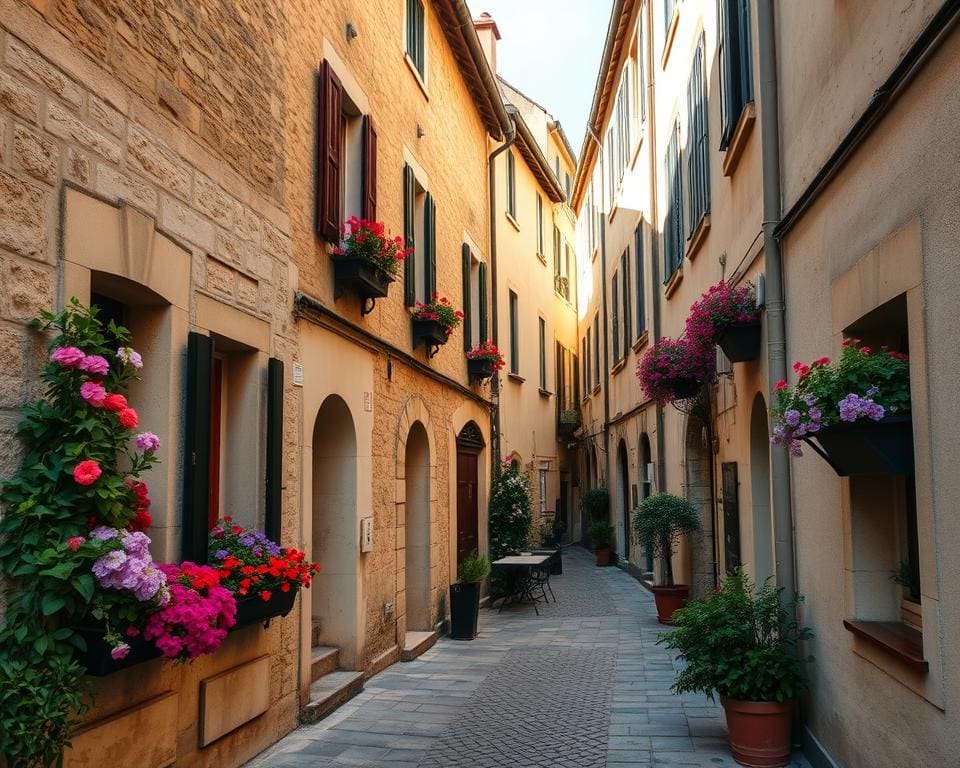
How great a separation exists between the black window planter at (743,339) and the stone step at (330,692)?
412cm

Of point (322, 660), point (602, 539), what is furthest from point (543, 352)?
point (322, 660)

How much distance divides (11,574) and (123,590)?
46cm

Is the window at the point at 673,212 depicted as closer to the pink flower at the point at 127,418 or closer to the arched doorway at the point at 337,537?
the arched doorway at the point at 337,537

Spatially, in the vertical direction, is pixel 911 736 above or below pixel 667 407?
below

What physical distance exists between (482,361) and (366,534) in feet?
18.9

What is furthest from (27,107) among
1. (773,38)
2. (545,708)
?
(545,708)

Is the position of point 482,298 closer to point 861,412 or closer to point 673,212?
point 673,212

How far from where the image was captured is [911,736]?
12.8 ft

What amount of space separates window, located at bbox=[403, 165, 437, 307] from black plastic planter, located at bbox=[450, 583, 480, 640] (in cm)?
347

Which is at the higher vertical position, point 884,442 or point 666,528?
point 884,442

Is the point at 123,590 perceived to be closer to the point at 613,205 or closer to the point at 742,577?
the point at 742,577

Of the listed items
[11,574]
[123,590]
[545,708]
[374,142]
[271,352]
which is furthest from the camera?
[374,142]

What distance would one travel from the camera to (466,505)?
13.0 metres

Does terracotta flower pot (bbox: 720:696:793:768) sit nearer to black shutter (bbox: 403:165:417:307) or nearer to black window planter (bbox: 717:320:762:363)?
black window planter (bbox: 717:320:762:363)
